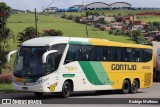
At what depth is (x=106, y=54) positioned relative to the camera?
81.6 feet

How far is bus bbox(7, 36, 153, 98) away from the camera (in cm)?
2094

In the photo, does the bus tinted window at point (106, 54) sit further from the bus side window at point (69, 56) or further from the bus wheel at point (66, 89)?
the bus wheel at point (66, 89)

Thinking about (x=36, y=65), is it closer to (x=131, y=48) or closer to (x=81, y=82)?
(x=81, y=82)

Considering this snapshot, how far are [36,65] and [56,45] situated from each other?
1.38 metres

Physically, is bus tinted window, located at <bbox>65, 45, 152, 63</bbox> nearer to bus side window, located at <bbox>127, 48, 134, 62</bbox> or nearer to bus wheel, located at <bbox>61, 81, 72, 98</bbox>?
bus side window, located at <bbox>127, 48, 134, 62</bbox>

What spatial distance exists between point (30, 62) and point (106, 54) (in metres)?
5.14

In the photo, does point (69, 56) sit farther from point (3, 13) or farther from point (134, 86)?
point (3, 13)

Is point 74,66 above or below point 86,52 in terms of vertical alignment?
below

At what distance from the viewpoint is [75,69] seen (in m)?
22.5

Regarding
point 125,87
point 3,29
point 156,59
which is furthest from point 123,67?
point 156,59

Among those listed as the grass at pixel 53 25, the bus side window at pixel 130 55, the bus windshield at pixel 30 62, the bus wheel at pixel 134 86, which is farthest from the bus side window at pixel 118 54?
the grass at pixel 53 25

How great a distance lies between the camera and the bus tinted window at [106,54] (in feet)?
74.2

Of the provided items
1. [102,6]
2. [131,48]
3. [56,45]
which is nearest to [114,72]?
[131,48]

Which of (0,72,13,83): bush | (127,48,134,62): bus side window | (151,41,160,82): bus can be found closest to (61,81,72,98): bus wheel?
(127,48,134,62): bus side window
